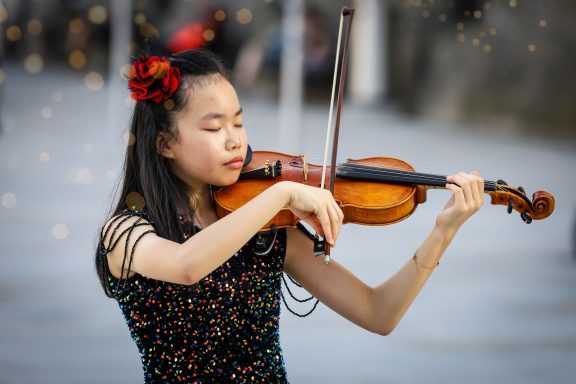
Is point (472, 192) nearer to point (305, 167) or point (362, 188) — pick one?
point (362, 188)

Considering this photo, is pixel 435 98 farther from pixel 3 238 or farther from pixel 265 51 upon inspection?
pixel 3 238

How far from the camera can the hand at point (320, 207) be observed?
156 cm

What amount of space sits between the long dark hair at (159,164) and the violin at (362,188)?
9cm

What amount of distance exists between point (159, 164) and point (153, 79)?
16cm

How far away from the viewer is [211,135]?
68.3 inches

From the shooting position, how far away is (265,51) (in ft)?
45.1

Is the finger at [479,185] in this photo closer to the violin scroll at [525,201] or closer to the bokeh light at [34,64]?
the violin scroll at [525,201]

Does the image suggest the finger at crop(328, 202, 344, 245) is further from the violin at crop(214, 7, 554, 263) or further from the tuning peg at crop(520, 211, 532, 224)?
the tuning peg at crop(520, 211, 532, 224)

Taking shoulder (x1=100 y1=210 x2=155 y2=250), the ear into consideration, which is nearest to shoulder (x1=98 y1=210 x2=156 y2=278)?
shoulder (x1=100 y1=210 x2=155 y2=250)

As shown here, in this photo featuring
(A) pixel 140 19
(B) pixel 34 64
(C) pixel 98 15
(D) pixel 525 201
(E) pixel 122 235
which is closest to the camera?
(E) pixel 122 235

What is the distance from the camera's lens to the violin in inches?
70.2

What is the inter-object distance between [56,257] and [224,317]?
383 centimetres

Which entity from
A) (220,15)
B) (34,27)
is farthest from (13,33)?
(220,15)

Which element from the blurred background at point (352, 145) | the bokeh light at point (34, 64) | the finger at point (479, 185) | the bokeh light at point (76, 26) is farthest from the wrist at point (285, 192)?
the bokeh light at point (34, 64)
